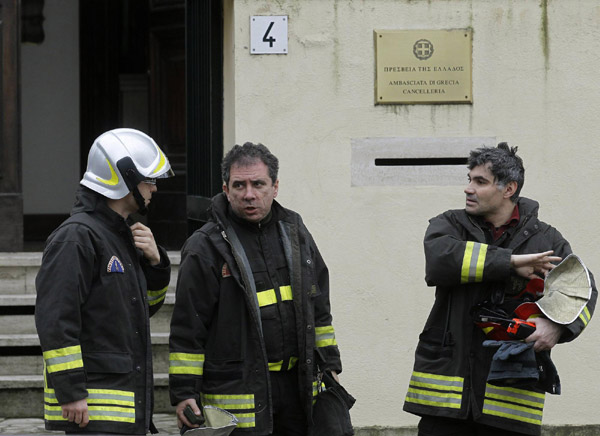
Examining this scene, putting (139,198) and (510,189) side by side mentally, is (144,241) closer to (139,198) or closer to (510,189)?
(139,198)

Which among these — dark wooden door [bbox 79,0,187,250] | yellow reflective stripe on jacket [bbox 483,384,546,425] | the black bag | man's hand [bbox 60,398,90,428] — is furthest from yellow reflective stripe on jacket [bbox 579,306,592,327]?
dark wooden door [bbox 79,0,187,250]

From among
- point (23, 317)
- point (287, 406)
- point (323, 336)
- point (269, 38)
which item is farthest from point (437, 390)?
point (23, 317)

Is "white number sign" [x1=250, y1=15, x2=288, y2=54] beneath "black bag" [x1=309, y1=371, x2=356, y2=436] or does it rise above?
above

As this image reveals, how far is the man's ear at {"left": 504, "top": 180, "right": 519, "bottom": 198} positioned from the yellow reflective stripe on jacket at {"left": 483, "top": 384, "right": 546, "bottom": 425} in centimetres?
77

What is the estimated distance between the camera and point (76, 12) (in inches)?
442

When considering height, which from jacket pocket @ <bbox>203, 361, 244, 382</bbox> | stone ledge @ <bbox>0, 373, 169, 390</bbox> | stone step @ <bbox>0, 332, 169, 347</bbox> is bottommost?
stone ledge @ <bbox>0, 373, 169, 390</bbox>

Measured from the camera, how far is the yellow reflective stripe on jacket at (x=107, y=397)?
457 cm

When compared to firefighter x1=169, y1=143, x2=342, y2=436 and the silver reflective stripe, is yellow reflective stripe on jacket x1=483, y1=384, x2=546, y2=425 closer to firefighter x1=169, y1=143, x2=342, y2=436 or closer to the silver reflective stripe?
the silver reflective stripe

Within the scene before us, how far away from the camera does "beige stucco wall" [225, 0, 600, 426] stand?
736 cm

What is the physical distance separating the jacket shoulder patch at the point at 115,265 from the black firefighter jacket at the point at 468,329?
1258 mm

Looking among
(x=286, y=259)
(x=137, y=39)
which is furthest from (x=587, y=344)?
(x=137, y=39)

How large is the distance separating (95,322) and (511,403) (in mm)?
1701

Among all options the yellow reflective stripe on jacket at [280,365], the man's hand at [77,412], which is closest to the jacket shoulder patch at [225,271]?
the yellow reflective stripe on jacket at [280,365]

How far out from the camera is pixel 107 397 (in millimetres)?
4594
